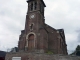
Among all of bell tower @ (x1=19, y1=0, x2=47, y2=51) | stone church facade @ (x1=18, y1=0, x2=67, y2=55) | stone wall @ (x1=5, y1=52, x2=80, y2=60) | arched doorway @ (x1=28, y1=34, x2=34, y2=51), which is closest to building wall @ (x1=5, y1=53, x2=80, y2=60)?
stone wall @ (x1=5, y1=52, x2=80, y2=60)

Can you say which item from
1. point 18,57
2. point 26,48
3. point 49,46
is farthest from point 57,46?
point 18,57

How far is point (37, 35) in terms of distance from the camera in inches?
1300

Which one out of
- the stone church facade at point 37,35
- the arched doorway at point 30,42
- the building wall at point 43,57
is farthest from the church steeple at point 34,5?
the building wall at point 43,57

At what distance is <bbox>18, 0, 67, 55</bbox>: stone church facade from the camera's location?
32444mm

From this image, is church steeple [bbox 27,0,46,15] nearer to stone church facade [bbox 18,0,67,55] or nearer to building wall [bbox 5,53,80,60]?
stone church facade [bbox 18,0,67,55]

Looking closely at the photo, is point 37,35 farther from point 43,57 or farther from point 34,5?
point 34,5

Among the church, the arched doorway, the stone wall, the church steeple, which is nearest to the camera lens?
the stone wall

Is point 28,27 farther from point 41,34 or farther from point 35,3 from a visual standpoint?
point 35,3

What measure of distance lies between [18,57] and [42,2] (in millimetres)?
18055

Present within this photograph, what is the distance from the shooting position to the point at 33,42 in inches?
1304

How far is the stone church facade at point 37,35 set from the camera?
106 ft

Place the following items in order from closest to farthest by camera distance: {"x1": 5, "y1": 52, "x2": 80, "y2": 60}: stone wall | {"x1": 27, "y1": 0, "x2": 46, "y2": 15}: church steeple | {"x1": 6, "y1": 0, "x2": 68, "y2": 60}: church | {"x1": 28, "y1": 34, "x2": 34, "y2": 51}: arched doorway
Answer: {"x1": 5, "y1": 52, "x2": 80, "y2": 60}: stone wall
{"x1": 6, "y1": 0, "x2": 68, "y2": 60}: church
{"x1": 28, "y1": 34, "x2": 34, "y2": 51}: arched doorway
{"x1": 27, "y1": 0, "x2": 46, "y2": 15}: church steeple

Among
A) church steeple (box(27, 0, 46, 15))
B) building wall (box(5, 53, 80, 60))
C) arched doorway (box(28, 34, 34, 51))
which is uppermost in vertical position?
church steeple (box(27, 0, 46, 15))

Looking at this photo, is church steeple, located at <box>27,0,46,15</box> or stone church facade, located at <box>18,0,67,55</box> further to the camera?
church steeple, located at <box>27,0,46,15</box>
